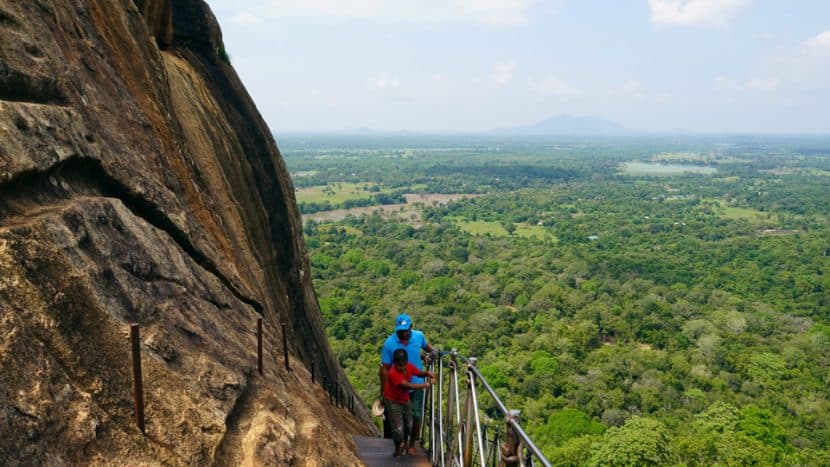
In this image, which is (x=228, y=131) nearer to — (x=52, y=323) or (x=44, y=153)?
(x=44, y=153)

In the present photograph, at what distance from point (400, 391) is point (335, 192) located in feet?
470

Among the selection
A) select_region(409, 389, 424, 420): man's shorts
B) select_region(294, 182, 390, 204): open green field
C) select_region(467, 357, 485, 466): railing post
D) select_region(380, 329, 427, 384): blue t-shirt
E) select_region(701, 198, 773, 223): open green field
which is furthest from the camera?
select_region(294, 182, 390, 204): open green field

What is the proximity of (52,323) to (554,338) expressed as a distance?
45.6m

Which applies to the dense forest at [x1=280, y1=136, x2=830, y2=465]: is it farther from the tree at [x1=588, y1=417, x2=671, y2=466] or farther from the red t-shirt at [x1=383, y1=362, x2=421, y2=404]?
the red t-shirt at [x1=383, y1=362, x2=421, y2=404]

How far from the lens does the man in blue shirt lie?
19.0ft

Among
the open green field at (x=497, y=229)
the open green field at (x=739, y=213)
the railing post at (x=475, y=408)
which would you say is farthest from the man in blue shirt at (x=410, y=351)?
the open green field at (x=739, y=213)

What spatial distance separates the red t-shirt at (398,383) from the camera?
18.9 ft

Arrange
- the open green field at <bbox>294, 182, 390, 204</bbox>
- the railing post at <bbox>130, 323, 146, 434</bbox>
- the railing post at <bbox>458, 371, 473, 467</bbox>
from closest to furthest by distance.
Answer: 1. the railing post at <bbox>130, 323, 146, 434</bbox>
2. the railing post at <bbox>458, 371, 473, 467</bbox>
3. the open green field at <bbox>294, 182, 390, 204</bbox>

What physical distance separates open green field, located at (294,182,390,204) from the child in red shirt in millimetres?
121100

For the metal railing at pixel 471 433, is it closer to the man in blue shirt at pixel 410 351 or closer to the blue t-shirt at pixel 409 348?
the man in blue shirt at pixel 410 351

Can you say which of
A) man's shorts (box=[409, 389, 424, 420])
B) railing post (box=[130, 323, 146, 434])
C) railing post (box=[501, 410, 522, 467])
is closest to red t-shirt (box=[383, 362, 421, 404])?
man's shorts (box=[409, 389, 424, 420])

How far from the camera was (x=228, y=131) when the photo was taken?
9734 millimetres

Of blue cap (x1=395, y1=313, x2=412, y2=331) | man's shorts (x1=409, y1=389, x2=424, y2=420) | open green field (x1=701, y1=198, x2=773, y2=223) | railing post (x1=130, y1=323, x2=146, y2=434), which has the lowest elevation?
open green field (x1=701, y1=198, x2=773, y2=223)

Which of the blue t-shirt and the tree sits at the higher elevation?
the blue t-shirt
